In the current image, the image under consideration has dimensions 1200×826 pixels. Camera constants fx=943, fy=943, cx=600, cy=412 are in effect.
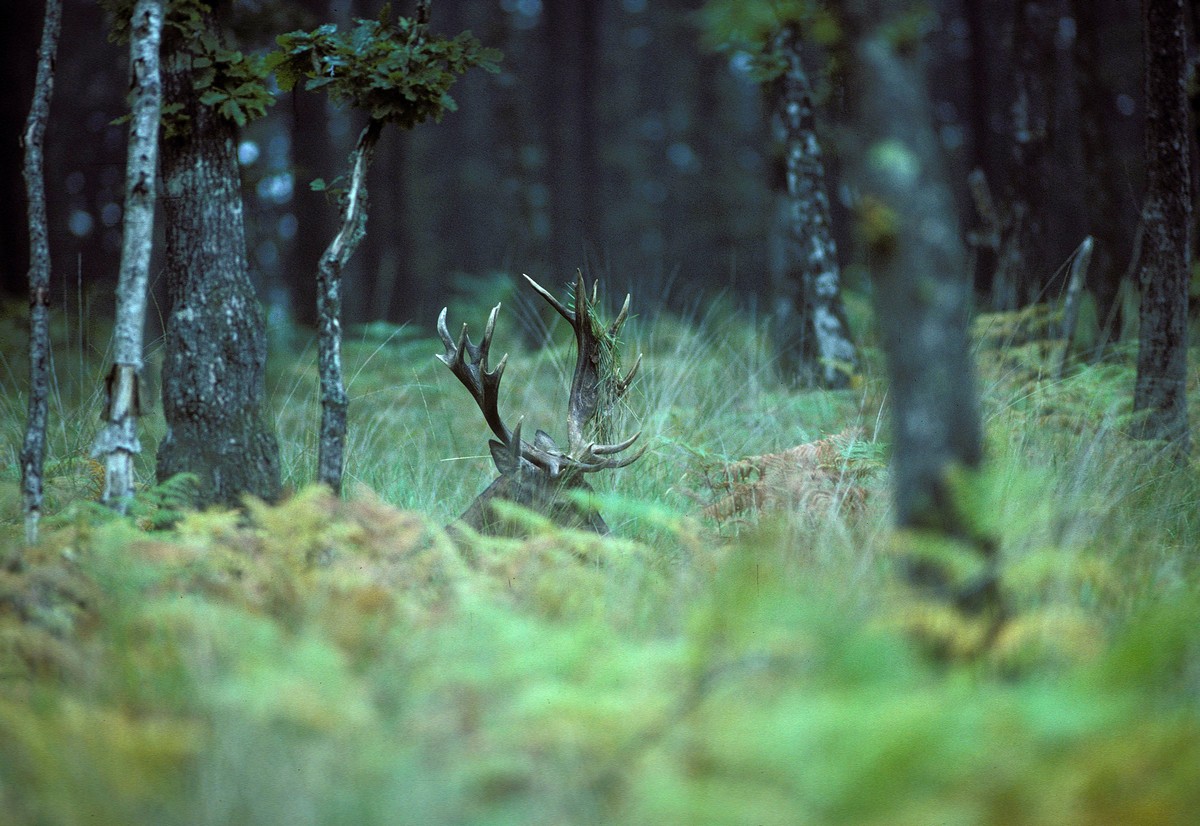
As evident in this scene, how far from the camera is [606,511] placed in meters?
5.08

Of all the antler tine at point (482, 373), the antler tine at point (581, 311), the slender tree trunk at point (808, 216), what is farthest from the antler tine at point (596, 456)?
the slender tree trunk at point (808, 216)

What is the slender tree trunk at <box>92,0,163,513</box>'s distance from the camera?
394cm

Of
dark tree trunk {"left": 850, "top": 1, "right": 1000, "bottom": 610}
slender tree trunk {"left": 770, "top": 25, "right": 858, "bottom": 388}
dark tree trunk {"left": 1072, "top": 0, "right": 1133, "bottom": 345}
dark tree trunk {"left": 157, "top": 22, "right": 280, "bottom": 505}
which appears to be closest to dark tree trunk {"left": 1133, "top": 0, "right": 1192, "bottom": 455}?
slender tree trunk {"left": 770, "top": 25, "right": 858, "bottom": 388}

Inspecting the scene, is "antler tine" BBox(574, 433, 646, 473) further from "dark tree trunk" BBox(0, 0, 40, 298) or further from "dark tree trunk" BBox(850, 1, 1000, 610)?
"dark tree trunk" BBox(0, 0, 40, 298)

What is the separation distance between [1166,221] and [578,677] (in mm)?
5262

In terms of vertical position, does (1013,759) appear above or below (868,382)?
below

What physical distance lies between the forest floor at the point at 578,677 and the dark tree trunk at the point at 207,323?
78 centimetres

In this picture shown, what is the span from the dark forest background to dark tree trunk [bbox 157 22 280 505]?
2.04 ft

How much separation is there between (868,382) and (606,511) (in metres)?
2.36

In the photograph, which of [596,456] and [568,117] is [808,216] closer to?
[596,456]

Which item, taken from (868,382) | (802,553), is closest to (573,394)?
(802,553)

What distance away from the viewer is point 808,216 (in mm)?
8680

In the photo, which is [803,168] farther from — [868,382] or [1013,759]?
[1013,759]

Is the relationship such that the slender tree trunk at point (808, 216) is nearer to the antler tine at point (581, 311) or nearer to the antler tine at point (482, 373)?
the antler tine at point (581, 311)
